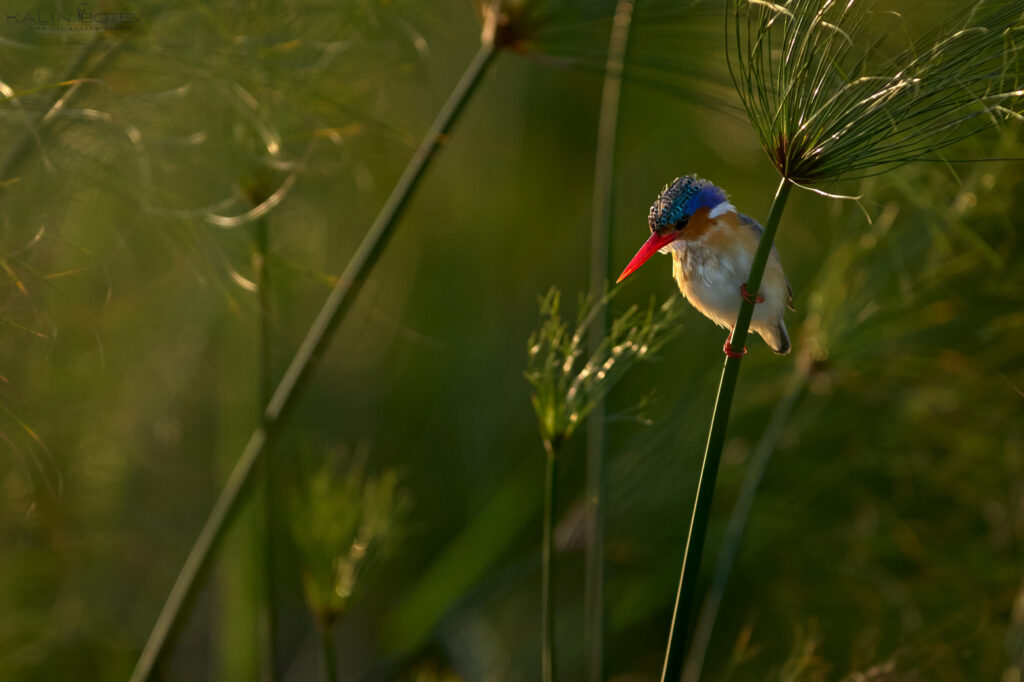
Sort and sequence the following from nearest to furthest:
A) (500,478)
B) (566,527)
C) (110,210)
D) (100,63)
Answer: (100,63) < (566,527) < (110,210) < (500,478)

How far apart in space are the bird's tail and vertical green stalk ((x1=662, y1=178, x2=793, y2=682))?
20 centimetres

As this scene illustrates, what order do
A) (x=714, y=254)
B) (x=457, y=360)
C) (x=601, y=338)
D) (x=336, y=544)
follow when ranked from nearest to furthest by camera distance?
(x=714, y=254) → (x=601, y=338) → (x=336, y=544) → (x=457, y=360)

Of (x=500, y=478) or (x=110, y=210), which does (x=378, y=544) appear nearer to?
(x=500, y=478)

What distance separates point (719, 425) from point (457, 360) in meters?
1.53

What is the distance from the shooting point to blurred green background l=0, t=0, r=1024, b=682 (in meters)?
0.97

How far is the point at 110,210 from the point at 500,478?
3.05ft

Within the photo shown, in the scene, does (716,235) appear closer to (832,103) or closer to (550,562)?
(832,103)

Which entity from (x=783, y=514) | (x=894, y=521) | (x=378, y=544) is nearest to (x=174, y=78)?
(x=378, y=544)

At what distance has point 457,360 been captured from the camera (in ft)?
6.44

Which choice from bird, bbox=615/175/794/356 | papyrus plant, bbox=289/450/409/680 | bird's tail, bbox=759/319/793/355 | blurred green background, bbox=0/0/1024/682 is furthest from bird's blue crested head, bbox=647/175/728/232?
papyrus plant, bbox=289/450/409/680

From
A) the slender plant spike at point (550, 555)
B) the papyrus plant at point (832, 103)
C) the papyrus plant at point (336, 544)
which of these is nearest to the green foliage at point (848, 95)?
the papyrus plant at point (832, 103)

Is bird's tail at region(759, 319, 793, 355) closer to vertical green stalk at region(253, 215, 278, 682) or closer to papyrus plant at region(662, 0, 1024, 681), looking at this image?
papyrus plant at region(662, 0, 1024, 681)

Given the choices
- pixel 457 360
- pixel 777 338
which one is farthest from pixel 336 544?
pixel 457 360

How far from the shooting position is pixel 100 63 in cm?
93
